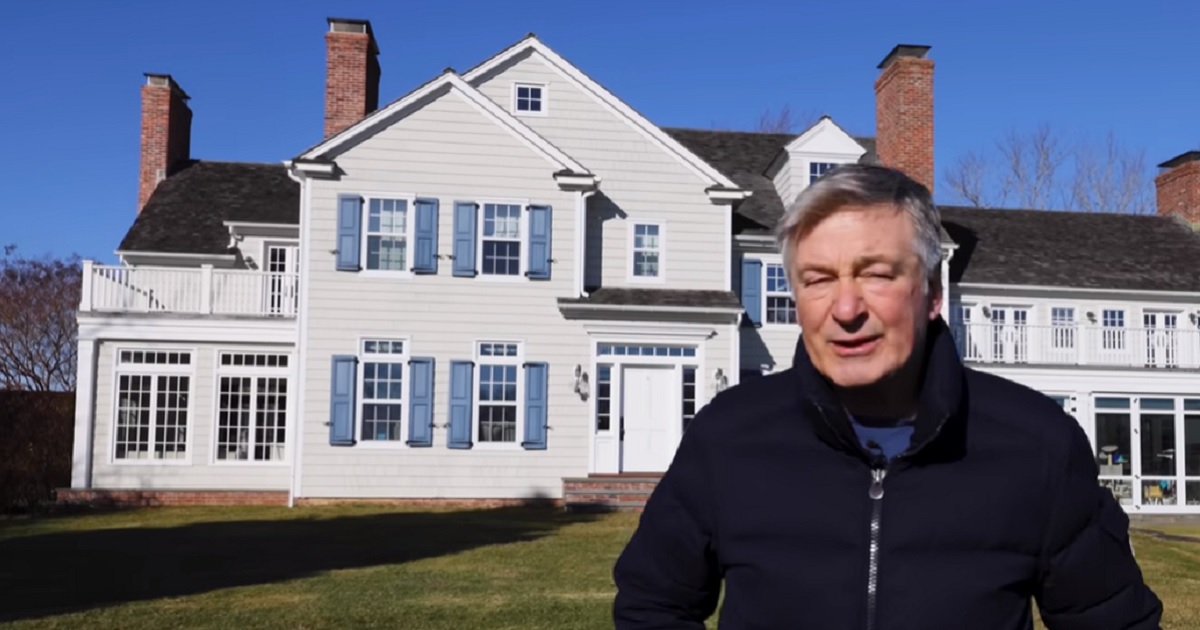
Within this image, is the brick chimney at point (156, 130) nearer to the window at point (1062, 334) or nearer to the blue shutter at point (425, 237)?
the blue shutter at point (425, 237)

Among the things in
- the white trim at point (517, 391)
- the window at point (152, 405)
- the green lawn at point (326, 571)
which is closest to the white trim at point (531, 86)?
the white trim at point (517, 391)

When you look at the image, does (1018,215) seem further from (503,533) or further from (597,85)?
(503,533)

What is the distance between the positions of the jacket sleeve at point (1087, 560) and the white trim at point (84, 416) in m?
21.9

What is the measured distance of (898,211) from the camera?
7.05ft

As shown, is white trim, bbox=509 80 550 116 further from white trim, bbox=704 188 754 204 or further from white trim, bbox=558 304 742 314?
white trim, bbox=558 304 742 314

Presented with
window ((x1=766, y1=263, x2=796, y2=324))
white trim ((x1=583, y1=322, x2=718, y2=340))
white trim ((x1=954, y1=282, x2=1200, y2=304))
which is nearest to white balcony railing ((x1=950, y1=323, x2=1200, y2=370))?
white trim ((x1=954, y1=282, x2=1200, y2=304))

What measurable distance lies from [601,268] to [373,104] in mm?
6984

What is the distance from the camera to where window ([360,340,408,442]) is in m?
21.7

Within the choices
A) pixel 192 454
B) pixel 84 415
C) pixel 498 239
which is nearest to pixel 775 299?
pixel 498 239

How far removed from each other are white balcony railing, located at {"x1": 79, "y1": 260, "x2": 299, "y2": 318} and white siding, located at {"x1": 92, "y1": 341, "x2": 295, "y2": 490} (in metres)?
0.68

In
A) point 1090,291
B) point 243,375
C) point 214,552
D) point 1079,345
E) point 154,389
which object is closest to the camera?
point 214,552

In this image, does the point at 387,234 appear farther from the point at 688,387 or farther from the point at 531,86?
the point at 688,387

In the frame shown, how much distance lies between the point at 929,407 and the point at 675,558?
52 centimetres

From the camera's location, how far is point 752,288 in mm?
24391
